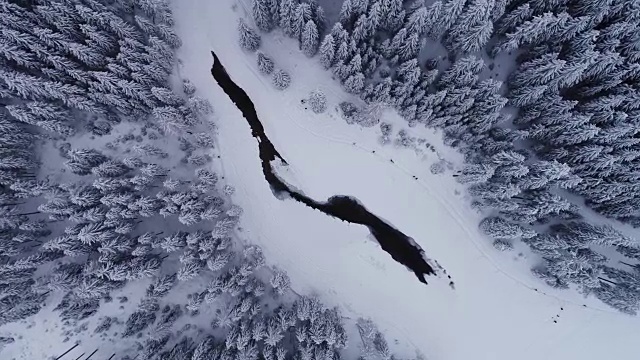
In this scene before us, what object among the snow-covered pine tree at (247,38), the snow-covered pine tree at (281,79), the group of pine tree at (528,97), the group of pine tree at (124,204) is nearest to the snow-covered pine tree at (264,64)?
the snow-covered pine tree at (281,79)

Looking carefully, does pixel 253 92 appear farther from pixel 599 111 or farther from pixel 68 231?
pixel 599 111

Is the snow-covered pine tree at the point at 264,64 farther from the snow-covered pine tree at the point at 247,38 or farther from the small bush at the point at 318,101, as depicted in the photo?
the small bush at the point at 318,101

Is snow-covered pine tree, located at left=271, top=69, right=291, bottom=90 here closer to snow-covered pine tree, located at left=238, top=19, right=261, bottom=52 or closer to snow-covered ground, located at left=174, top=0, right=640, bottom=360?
snow-covered ground, located at left=174, top=0, right=640, bottom=360

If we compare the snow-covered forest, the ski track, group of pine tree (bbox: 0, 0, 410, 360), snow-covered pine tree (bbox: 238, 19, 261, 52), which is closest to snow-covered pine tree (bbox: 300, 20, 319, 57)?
the snow-covered forest

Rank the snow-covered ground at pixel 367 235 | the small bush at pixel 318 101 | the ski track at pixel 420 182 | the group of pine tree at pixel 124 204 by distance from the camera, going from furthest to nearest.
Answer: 1. the ski track at pixel 420 182
2. the snow-covered ground at pixel 367 235
3. the small bush at pixel 318 101
4. the group of pine tree at pixel 124 204

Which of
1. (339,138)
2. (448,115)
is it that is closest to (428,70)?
(448,115)

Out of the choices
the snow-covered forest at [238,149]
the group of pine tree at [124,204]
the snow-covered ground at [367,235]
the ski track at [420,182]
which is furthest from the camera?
the ski track at [420,182]
